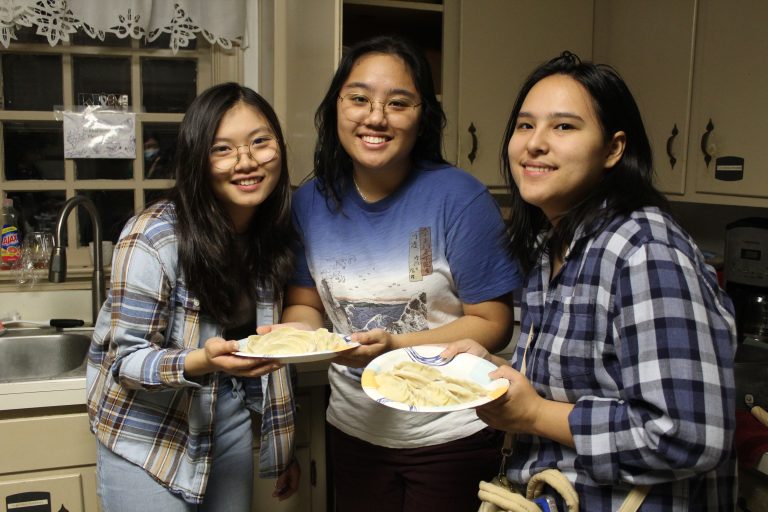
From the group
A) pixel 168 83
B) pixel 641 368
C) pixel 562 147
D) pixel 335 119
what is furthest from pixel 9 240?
pixel 641 368

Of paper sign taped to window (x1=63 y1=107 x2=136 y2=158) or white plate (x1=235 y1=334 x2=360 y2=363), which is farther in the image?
paper sign taped to window (x1=63 y1=107 x2=136 y2=158)

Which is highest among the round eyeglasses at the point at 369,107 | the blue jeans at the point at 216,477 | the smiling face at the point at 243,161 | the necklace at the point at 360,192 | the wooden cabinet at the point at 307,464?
the round eyeglasses at the point at 369,107

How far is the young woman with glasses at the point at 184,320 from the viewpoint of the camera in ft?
4.42

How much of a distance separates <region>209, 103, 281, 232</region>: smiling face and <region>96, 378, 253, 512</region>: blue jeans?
1.36 ft

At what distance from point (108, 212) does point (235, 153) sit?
4.52 feet

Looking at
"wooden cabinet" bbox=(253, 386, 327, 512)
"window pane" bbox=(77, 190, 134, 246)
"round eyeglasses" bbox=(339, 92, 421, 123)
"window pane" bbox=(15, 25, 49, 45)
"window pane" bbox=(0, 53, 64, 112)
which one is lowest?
"wooden cabinet" bbox=(253, 386, 327, 512)

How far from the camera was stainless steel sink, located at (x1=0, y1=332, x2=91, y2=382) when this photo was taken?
2.19m

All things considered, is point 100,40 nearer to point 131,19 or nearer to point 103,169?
point 131,19

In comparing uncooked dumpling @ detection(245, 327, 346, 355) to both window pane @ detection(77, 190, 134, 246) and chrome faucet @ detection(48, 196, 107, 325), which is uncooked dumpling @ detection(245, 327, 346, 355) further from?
window pane @ detection(77, 190, 134, 246)

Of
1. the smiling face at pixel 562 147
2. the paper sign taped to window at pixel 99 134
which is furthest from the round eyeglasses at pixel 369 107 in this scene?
the paper sign taped to window at pixel 99 134

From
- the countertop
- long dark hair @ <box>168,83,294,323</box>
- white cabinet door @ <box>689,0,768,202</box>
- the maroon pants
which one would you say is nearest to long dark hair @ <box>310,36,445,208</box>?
long dark hair @ <box>168,83,294,323</box>

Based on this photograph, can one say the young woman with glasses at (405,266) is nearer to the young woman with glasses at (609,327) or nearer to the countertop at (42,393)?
the young woman with glasses at (609,327)

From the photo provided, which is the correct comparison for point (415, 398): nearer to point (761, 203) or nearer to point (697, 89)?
point (761, 203)

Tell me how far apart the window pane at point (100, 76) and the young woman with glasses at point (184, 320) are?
129 centimetres
